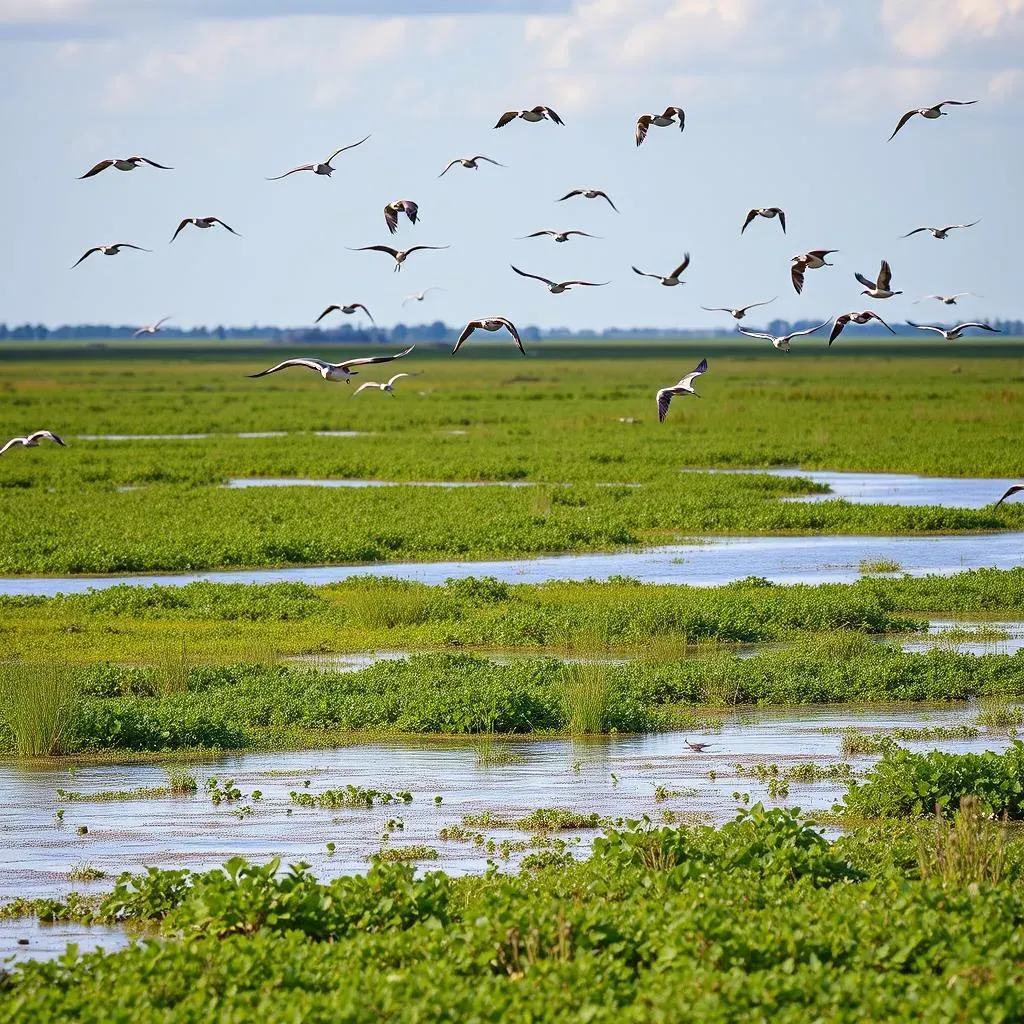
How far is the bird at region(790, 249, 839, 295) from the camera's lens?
18438mm

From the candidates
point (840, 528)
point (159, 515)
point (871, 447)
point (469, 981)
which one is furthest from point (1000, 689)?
point (871, 447)

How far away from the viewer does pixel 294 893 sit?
9.23 metres

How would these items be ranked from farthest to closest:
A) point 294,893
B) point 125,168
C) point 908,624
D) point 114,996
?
point 908,624
point 125,168
point 294,893
point 114,996

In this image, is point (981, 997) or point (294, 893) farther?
point (294, 893)

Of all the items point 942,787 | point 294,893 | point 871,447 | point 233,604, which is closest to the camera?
point 294,893

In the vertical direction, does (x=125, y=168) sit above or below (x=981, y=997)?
above

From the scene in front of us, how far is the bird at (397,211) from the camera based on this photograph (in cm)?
1841

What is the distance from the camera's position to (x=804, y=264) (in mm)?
19031

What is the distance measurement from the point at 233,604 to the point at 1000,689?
1026cm

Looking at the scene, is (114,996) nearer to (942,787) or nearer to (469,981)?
(469,981)

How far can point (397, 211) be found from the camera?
19.0m

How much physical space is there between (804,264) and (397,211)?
462 cm

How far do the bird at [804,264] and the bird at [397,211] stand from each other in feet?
14.1

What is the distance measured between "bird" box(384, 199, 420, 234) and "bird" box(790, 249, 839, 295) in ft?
14.1
